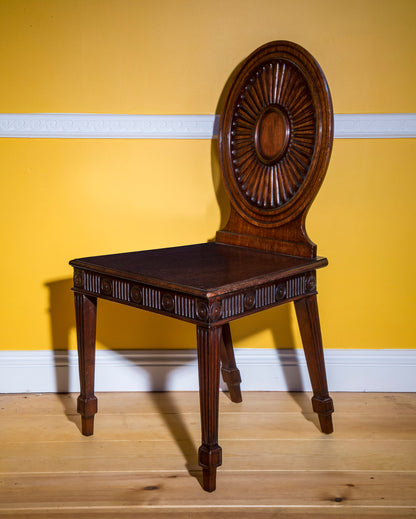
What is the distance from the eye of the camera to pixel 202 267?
164 cm

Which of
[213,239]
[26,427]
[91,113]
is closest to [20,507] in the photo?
[26,427]

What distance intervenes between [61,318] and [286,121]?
1209mm

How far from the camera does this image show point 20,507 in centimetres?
152

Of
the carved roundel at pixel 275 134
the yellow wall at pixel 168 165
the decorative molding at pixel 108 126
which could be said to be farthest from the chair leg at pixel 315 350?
the decorative molding at pixel 108 126

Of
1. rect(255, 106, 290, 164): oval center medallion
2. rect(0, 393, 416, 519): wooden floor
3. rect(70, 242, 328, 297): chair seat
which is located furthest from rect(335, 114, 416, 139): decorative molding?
rect(0, 393, 416, 519): wooden floor

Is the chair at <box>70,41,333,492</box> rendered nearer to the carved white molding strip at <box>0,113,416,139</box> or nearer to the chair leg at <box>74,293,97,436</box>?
the chair leg at <box>74,293,97,436</box>

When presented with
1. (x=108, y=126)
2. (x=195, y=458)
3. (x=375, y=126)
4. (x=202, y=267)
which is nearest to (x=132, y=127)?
(x=108, y=126)

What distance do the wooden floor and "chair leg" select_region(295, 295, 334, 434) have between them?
110 mm

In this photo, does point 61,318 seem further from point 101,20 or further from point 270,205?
point 101,20

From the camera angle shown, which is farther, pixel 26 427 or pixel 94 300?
pixel 26 427

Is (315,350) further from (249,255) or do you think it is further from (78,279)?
(78,279)

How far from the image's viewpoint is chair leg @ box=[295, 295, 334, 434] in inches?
71.8

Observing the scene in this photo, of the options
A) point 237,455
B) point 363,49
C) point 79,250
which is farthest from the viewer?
point 79,250

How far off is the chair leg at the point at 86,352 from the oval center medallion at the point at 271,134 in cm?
77
